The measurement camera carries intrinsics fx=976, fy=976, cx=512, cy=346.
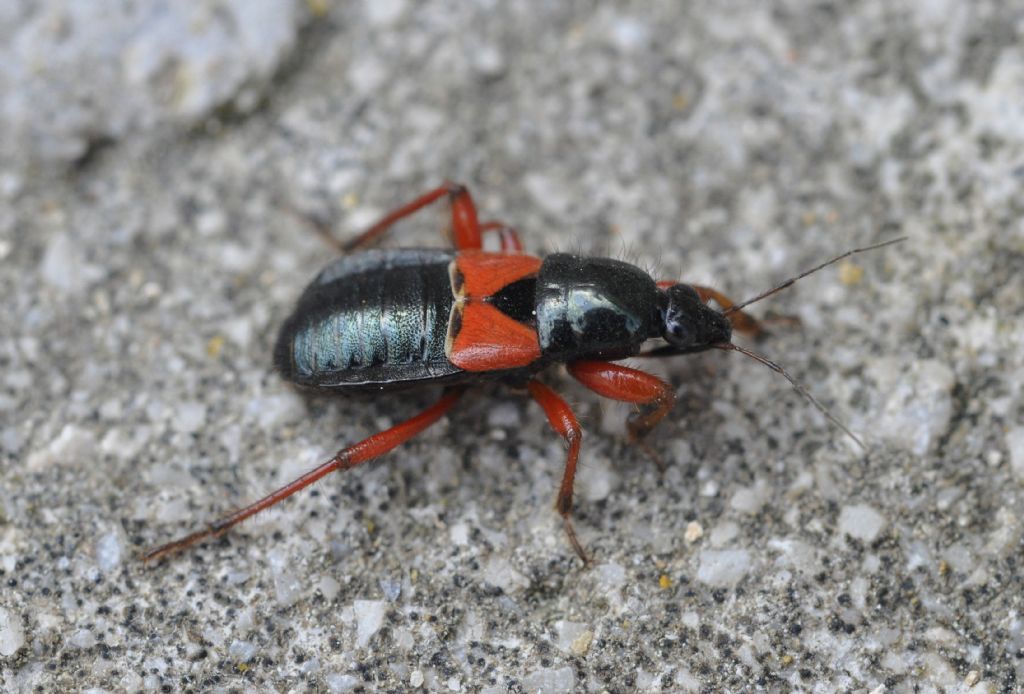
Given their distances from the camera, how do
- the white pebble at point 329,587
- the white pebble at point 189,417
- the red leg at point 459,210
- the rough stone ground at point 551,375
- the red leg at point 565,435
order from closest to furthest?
1. the rough stone ground at point 551,375
2. the white pebble at point 329,587
3. the red leg at point 565,435
4. the white pebble at point 189,417
5. the red leg at point 459,210

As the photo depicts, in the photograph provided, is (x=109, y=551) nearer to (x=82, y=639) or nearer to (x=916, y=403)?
(x=82, y=639)

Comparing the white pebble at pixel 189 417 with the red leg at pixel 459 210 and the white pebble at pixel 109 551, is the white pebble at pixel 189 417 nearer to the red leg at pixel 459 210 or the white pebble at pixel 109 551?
the white pebble at pixel 109 551

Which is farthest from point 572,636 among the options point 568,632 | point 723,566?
point 723,566

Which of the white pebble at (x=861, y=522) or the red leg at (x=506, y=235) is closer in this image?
the white pebble at (x=861, y=522)

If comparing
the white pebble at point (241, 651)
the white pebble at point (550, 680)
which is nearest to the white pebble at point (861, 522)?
the white pebble at point (550, 680)

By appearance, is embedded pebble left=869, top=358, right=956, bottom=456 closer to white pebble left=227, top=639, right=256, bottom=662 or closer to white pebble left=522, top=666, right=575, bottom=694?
white pebble left=522, top=666, right=575, bottom=694

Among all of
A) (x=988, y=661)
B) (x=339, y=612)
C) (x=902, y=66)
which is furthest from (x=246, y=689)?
(x=902, y=66)

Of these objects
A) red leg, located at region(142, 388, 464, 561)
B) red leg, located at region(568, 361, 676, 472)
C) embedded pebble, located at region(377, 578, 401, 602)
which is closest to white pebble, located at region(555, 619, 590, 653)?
embedded pebble, located at region(377, 578, 401, 602)
